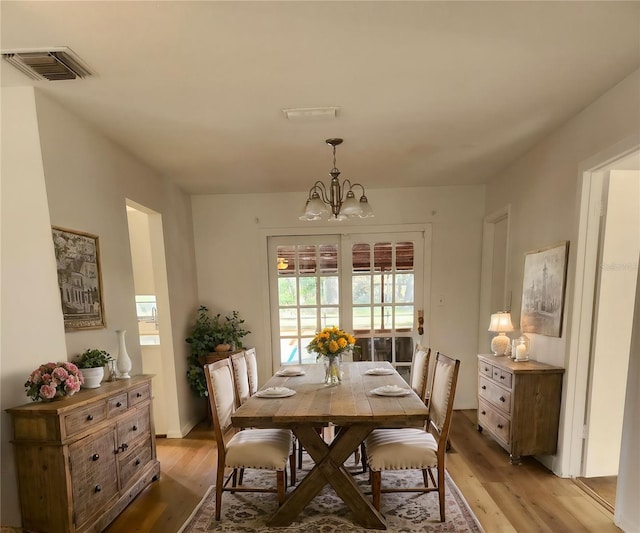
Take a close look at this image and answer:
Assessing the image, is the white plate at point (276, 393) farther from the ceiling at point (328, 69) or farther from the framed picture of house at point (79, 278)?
the ceiling at point (328, 69)

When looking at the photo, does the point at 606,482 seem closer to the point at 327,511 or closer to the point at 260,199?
the point at 327,511

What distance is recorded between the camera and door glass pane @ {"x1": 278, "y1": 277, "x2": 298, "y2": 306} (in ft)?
13.2

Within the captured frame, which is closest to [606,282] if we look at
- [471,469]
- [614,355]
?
[614,355]

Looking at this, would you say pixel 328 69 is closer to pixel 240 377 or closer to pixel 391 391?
pixel 391 391

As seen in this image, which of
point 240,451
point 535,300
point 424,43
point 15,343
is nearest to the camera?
point 424,43

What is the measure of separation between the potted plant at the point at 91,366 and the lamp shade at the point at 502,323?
296 cm

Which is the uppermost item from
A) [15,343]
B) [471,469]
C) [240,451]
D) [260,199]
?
[260,199]


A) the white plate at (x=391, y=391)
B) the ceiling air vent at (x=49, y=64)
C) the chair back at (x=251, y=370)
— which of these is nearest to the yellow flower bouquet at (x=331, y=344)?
the white plate at (x=391, y=391)

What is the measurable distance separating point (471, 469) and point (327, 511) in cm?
117

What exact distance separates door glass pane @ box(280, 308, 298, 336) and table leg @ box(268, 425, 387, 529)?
2.05 meters

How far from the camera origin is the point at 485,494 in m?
2.25

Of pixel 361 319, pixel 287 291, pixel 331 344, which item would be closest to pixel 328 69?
pixel 331 344

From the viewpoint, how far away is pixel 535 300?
8.93ft

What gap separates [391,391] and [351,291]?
73.5 inches
